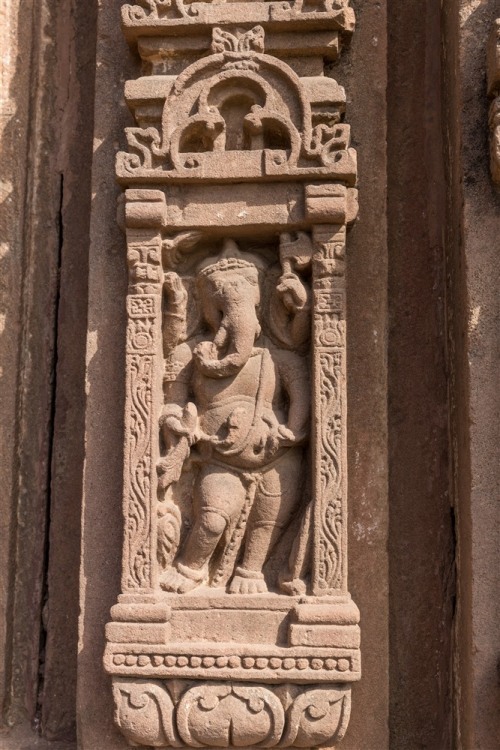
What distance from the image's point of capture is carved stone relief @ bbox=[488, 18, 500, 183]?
3717 mm

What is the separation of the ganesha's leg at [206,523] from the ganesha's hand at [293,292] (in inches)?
27.6

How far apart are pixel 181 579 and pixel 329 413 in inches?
33.6

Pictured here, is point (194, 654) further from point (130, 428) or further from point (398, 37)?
point (398, 37)

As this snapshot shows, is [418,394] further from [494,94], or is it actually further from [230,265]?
[494,94]

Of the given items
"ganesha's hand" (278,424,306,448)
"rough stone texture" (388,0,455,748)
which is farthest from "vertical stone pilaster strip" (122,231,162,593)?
"rough stone texture" (388,0,455,748)

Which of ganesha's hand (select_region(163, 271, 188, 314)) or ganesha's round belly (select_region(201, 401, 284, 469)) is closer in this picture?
ganesha's round belly (select_region(201, 401, 284, 469))

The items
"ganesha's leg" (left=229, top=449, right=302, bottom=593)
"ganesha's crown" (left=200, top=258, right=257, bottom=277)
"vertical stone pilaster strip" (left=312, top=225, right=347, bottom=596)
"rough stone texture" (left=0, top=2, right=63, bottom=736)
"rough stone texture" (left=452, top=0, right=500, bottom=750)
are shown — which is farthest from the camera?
"rough stone texture" (left=0, top=2, right=63, bottom=736)

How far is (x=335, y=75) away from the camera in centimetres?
414

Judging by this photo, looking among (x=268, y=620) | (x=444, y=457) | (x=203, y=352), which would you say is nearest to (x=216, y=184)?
(x=203, y=352)

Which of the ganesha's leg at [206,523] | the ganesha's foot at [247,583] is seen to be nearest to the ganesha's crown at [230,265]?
the ganesha's leg at [206,523]

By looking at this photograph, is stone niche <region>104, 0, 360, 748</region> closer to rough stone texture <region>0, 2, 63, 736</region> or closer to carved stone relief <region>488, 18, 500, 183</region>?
carved stone relief <region>488, 18, 500, 183</region>

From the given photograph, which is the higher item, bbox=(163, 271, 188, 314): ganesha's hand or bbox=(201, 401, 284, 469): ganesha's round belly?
bbox=(163, 271, 188, 314): ganesha's hand

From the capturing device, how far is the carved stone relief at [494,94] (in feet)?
12.2

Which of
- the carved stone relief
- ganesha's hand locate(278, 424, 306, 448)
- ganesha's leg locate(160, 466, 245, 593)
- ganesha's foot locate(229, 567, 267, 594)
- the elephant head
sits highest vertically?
the carved stone relief
